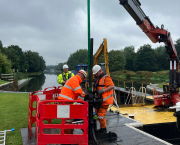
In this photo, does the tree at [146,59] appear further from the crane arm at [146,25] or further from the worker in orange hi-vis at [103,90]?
the worker in orange hi-vis at [103,90]

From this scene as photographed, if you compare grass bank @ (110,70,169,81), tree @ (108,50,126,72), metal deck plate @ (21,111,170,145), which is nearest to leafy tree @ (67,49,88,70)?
tree @ (108,50,126,72)

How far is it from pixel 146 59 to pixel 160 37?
67.8m

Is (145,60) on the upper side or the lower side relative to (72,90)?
upper

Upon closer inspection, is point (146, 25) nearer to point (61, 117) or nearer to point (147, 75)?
point (61, 117)

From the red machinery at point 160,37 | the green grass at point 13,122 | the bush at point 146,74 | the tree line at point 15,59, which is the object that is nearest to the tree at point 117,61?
the bush at point 146,74

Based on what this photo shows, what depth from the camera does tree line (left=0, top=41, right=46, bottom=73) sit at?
3324cm

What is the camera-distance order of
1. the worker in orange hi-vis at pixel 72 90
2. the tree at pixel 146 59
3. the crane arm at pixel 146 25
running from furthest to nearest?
the tree at pixel 146 59, the crane arm at pixel 146 25, the worker in orange hi-vis at pixel 72 90

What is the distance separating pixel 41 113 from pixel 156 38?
8115 millimetres

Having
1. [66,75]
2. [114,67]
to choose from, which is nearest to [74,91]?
[66,75]

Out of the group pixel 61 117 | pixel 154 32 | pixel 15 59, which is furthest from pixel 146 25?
pixel 15 59

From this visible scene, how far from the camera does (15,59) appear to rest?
67.1 m

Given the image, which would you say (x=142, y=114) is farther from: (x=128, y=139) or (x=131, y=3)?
(x=131, y=3)

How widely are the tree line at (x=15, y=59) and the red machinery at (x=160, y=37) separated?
98.8 feet

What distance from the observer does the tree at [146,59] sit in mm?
73688
